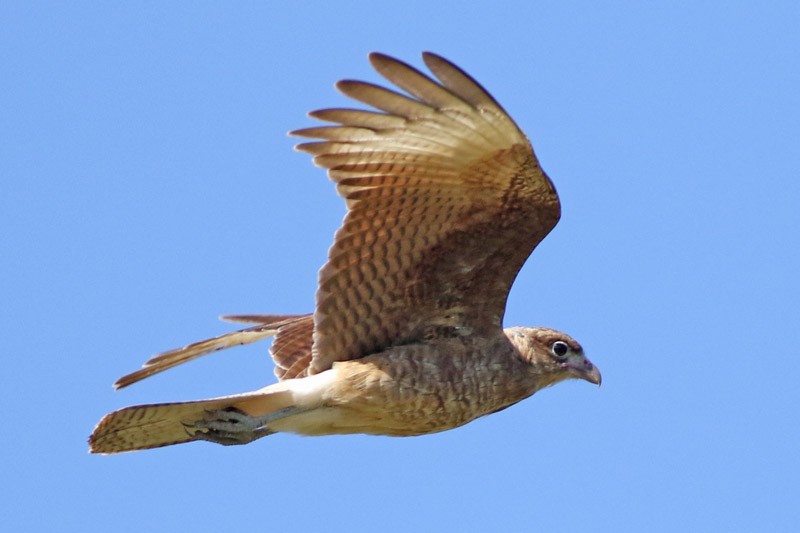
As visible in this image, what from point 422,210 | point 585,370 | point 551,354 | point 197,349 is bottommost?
point 585,370

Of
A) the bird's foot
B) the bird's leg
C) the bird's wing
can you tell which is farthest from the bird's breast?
the bird's foot

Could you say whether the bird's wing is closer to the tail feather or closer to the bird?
the bird

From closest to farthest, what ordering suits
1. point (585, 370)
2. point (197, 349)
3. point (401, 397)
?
point (401, 397), point (585, 370), point (197, 349)

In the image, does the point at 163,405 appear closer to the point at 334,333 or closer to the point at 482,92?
the point at 334,333

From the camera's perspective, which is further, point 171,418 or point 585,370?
point 585,370

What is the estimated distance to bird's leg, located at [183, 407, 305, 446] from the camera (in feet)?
30.8

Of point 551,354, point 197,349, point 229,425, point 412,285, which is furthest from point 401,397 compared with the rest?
point 197,349

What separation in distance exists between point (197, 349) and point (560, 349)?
8.92ft

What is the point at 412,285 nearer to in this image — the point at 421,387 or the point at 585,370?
the point at 421,387

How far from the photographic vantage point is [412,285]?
9.61 m

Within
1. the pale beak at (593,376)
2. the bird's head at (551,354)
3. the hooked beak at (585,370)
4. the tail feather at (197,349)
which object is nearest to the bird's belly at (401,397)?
the bird's head at (551,354)

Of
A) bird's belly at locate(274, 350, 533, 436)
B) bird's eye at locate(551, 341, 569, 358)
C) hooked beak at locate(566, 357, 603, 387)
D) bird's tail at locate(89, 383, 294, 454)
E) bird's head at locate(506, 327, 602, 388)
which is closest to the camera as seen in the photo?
bird's tail at locate(89, 383, 294, 454)

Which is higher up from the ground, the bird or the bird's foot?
the bird

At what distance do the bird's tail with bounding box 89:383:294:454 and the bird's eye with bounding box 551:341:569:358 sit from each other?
6.53 feet
